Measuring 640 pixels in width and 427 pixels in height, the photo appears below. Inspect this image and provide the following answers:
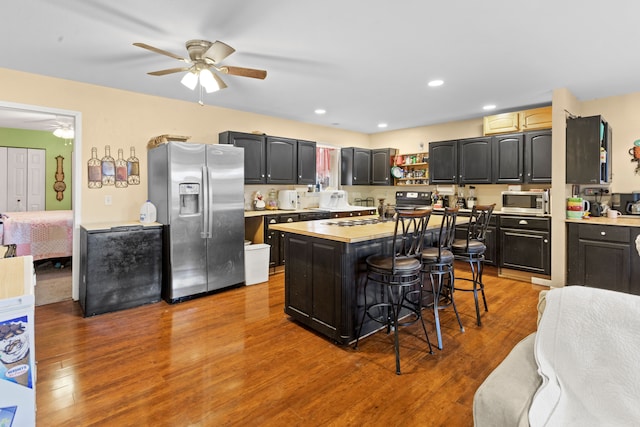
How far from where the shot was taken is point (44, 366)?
8.14 ft

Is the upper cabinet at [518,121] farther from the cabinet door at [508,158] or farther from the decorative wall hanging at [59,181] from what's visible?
the decorative wall hanging at [59,181]

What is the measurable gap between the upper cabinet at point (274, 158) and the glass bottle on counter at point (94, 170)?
1.60m

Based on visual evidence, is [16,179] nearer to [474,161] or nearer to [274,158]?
[274,158]

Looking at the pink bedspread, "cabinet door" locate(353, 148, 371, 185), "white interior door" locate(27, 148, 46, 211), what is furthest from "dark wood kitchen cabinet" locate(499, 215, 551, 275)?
"white interior door" locate(27, 148, 46, 211)

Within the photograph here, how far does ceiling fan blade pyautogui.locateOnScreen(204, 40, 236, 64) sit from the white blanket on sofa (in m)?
2.58

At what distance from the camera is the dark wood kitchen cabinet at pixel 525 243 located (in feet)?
14.7

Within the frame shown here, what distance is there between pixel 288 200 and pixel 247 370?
347cm

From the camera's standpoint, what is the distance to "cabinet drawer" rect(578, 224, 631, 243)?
3699 mm

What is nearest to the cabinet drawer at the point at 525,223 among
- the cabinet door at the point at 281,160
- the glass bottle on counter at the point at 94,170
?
the cabinet door at the point at 281,160

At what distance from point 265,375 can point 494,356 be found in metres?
1.76

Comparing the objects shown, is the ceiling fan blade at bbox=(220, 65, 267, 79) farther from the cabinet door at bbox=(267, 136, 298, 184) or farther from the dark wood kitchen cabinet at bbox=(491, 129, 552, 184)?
the dark wood kitchen cabinet at bbox=(491, 129, 552, 184)

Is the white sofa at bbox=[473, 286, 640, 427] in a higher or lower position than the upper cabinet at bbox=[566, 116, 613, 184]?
lower

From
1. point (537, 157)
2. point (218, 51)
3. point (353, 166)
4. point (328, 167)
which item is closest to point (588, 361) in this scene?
point (218, 51)

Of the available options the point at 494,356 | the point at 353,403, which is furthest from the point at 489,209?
the point at 353,403
